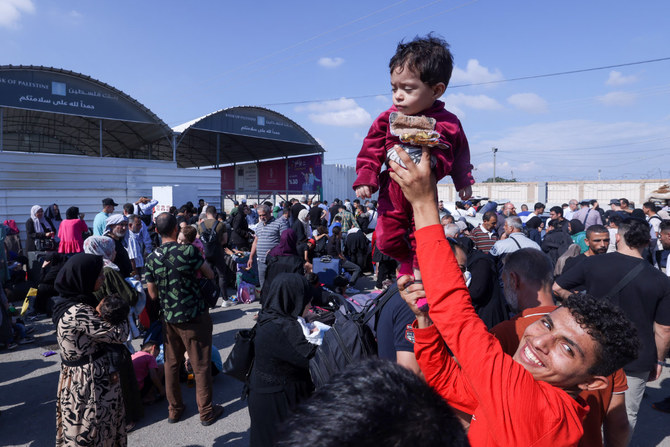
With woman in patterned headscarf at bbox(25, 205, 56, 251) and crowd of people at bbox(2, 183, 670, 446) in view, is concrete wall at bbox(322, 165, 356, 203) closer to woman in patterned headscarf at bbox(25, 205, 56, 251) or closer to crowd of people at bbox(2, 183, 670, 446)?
woman in patterned headscarf at bbox(25, 205, 56, 251)

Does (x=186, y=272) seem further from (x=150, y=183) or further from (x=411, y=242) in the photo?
(x=150, y=183)

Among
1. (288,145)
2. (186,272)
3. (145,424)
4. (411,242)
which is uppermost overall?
(288,145)

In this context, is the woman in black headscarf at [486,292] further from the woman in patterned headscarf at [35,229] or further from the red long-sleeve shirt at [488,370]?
the woman in patterned headscarf at [35,229]

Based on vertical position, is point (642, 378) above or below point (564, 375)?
below

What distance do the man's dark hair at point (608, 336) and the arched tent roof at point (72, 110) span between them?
17567 mm

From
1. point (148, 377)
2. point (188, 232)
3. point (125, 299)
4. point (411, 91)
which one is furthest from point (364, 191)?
point (148, 377)

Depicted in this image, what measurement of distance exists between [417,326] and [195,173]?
1802 centimetres

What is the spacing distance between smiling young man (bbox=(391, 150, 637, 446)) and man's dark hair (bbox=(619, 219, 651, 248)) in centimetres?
249

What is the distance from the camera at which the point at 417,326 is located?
140 centimetres

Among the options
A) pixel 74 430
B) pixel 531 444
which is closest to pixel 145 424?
pixel 74 430

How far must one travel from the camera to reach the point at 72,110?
578 inches

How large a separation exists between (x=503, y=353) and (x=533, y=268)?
160 centimetres

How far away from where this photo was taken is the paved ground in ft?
12.4

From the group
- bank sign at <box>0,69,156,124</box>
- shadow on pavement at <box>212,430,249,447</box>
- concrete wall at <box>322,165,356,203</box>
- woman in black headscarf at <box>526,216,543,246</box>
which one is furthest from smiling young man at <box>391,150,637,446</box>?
concrete wall at <box>322,165,356,203</box>
